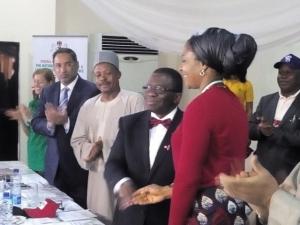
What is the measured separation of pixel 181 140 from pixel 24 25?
3823mm

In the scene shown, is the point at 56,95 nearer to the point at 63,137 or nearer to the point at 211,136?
the point at 63,137

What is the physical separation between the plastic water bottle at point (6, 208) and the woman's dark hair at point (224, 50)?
3.26ft

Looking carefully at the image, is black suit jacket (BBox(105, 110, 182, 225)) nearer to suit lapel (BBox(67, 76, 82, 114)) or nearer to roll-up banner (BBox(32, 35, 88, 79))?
suit lapel (BBox(67, 76, 82, 114))

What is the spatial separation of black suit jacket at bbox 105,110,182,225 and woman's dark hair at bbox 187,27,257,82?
1.57ft

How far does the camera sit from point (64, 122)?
290cm

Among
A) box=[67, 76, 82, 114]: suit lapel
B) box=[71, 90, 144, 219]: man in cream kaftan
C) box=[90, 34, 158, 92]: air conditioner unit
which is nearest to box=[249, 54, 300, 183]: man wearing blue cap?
box=[71, 90, 144, 219]: man in cream kaftan

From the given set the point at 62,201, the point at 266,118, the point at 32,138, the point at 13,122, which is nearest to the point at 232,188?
the point at 62,201

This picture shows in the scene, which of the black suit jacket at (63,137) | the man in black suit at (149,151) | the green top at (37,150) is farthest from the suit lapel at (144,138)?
the green top at (37,150)

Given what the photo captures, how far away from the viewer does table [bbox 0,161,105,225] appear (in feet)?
6.29

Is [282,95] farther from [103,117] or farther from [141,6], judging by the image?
[141,6]

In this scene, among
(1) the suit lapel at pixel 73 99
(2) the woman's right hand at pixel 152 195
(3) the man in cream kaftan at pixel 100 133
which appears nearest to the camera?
(2) the woman's right hand at pixel 152 195

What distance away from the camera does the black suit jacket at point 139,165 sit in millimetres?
2018

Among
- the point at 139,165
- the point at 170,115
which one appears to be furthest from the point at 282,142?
the point at 139,165

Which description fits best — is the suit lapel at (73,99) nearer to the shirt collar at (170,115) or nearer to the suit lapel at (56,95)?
the suit lapel at (56,95)
